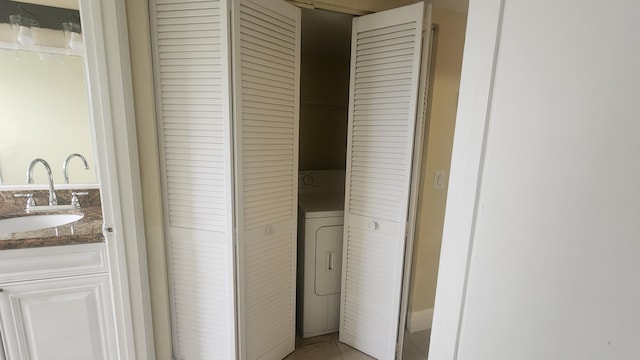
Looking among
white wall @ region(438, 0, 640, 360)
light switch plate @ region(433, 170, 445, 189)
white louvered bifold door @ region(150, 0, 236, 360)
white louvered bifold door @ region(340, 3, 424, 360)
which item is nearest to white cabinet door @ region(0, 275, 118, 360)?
white louvered bifold door @ region(150, 0, 236, 360)

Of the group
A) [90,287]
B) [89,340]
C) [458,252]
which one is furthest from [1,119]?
[458,252]

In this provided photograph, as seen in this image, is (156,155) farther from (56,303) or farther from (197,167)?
(56,303)

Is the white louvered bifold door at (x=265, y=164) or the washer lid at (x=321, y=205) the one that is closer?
the white louvered bifold door at (x=265, y=164)

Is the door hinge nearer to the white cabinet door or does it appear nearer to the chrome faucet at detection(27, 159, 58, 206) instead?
the white cabinet door

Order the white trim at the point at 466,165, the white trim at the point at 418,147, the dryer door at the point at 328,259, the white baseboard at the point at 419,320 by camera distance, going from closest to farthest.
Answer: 1. the white trim at the point at 466,165
2. the white trim at the point at 418,147
3. the dryer door at the point at 328,259
4. the white baseboard at the point at 419,320

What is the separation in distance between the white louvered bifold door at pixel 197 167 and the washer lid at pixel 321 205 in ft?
2.06

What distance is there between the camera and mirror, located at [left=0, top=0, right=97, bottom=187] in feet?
4.62

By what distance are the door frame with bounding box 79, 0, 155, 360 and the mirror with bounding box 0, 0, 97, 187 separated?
0.45 meters

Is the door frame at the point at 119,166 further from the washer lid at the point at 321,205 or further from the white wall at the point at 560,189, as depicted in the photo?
the white wall at the point at 560,189

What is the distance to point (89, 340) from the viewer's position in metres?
1.33

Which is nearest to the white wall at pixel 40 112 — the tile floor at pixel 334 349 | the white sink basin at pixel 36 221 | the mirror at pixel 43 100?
the mirror at pixel 43 100

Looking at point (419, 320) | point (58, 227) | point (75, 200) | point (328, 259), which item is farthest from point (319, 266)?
point (75, 200)

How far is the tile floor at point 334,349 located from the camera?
180 cm

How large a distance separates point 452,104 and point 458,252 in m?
1.54
